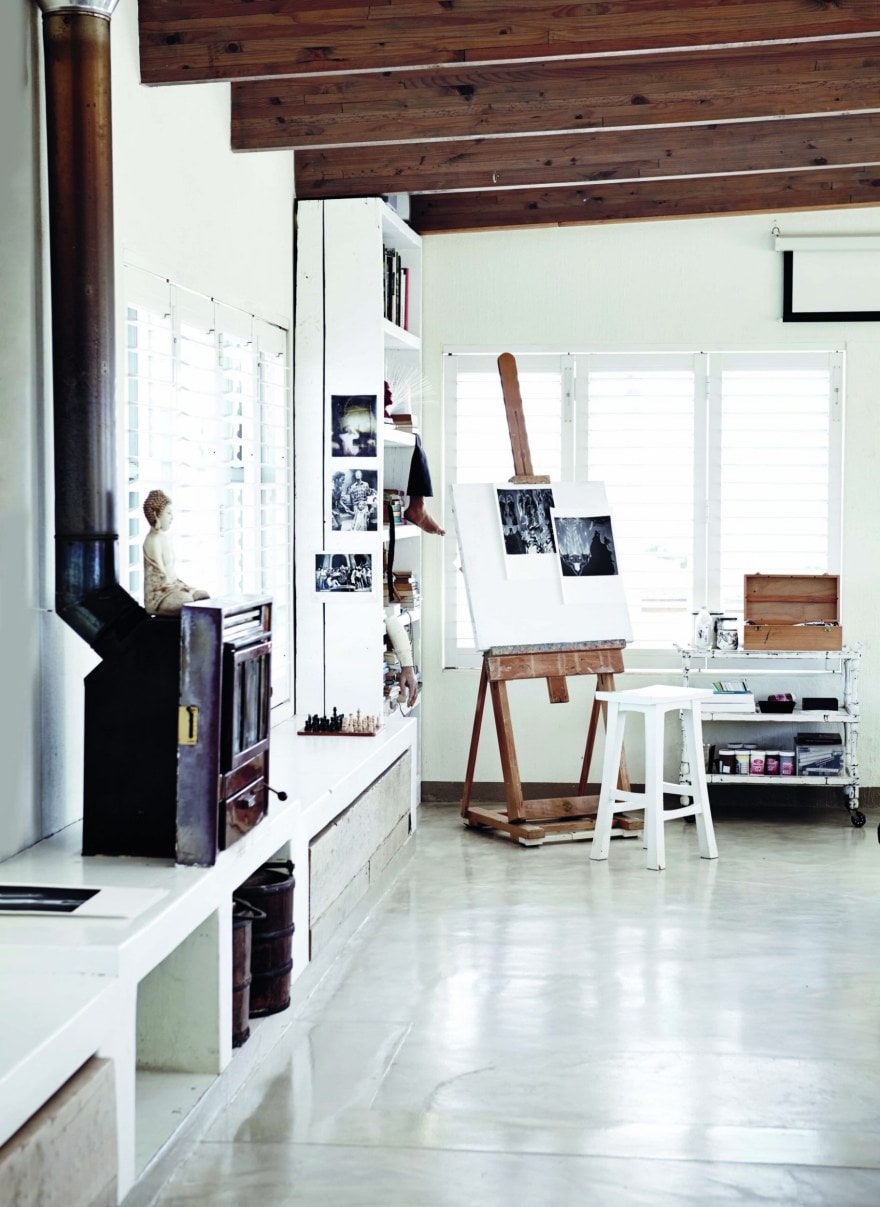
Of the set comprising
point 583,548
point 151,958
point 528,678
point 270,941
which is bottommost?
point 270,941

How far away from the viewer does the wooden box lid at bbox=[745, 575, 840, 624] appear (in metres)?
7.83

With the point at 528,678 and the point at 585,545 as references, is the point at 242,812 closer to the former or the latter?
the point at 528,678

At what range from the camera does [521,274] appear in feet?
27.1

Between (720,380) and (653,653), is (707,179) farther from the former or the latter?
(653,653)

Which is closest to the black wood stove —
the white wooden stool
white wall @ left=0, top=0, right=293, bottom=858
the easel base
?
white wall @ left=0, top=0, right=293, bottom=858

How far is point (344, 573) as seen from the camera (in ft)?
22.8

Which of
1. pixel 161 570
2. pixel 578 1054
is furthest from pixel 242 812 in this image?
pixel 578 1054

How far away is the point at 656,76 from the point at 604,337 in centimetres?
242

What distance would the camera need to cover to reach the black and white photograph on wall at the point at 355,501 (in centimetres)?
690

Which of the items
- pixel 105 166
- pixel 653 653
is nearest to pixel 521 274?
pixel 653 653

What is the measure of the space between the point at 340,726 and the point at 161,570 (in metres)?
2.41

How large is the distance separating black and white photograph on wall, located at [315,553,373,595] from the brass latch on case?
3.05 metres

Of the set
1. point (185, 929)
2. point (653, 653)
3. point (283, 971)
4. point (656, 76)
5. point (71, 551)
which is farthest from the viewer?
point (653, 653)

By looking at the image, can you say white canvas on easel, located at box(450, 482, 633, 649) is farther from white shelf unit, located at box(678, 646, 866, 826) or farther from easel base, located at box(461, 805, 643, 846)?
easel base, located at box(461, 805, 643, 846)
